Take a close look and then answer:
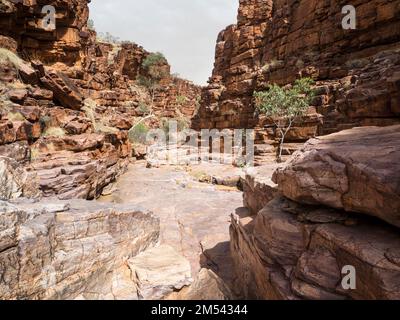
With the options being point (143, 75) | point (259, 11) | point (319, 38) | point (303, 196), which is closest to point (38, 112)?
point (303, 196)

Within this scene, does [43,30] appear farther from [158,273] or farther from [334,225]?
[334,225]

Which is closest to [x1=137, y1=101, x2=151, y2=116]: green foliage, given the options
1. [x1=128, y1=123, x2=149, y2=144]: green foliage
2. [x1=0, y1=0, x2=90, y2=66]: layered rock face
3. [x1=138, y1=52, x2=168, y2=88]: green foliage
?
[x1=128, y1=123, x2=149, y2=144]: green foliage

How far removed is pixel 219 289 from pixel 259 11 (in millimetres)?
36320

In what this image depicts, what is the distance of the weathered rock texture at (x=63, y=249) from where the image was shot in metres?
3.41

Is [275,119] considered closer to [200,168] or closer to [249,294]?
[200,168]

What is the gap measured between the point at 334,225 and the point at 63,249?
4.64 meters

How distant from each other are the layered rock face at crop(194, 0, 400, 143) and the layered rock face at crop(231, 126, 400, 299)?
6.17 metres

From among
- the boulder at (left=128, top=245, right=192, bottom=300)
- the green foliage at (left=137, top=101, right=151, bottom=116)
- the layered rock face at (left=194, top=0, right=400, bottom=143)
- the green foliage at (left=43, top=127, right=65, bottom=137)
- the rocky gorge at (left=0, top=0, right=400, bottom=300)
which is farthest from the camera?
the green foliage at (left=137, top=101, right=151, bottom=116)

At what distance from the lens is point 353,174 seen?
2971mm

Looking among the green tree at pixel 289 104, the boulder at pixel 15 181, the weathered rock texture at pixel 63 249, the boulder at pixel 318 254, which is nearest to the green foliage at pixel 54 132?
the boulder at pixel 15 181

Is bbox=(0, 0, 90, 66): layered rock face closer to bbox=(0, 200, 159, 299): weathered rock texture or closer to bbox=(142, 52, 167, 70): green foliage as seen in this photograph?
bbox=(0, 200, 159, 299): weathered rock texture

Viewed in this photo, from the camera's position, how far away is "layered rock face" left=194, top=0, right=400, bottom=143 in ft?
66.0

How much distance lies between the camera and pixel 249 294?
4559 mm

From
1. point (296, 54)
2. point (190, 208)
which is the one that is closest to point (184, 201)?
point (190, 208)
